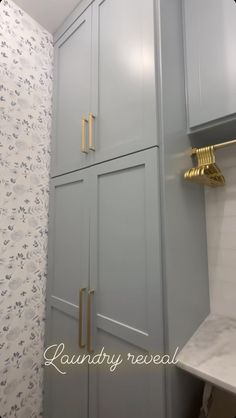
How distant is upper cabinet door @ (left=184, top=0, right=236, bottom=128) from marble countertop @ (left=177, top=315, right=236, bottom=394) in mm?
893

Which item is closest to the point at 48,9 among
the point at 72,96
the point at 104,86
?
the point at 72,96

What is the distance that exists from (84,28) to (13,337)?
1726 millimetres

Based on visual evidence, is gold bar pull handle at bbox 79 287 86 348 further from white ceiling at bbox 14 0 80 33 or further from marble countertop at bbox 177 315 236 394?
white ceiling at bbox 14 0 80 33

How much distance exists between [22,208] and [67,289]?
1.68 ft

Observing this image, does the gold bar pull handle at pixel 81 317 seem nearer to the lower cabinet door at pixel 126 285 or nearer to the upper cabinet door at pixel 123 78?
the lower cabinet door at pixel 126 285

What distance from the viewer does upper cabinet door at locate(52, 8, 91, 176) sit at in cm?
121

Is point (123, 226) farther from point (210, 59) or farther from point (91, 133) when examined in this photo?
point (210, 59)

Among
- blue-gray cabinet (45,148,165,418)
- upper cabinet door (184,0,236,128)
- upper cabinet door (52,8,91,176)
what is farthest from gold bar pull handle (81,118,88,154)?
upper cabinet door (184,0,236,128)

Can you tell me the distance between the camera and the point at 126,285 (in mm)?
917

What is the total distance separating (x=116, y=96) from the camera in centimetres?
104

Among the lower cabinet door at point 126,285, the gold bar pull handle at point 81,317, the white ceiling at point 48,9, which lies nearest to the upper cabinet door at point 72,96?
the white ceiling at point 48,9

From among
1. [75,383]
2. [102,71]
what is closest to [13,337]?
[75,383]

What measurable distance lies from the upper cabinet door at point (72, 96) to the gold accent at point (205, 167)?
1.69 ft

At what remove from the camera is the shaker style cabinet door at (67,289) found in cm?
109
